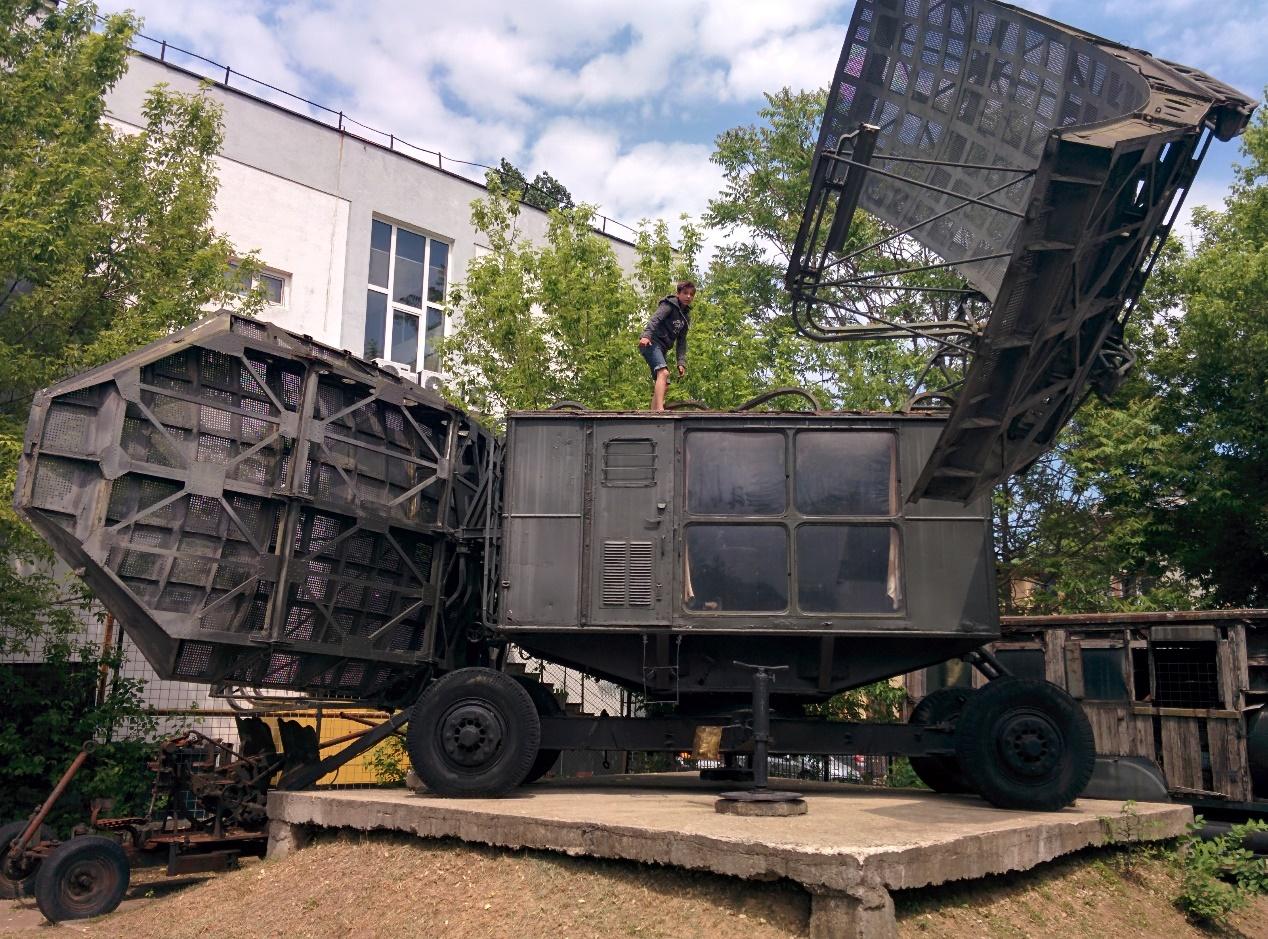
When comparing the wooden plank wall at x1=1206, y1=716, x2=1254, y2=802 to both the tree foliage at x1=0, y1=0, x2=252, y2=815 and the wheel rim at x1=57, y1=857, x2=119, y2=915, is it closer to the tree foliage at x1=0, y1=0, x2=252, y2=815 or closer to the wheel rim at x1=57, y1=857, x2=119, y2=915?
the wheel rim at x1=57, y1=857, x2=119, y2=915

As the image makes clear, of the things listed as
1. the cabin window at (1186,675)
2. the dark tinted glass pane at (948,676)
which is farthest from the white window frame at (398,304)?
the cabin window at (1186,675)

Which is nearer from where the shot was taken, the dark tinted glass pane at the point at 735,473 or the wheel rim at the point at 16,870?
the dark tinted glass pane at the point at 735,473

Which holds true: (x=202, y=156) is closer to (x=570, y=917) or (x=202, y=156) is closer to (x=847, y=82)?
(x=847, y=82)

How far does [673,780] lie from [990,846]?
487cm

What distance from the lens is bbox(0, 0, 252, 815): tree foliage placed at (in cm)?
1145

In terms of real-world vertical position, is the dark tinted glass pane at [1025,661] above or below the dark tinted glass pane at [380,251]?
below

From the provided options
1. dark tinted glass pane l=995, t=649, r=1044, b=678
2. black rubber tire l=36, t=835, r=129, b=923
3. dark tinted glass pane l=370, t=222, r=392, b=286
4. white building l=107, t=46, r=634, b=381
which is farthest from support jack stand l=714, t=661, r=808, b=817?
dark tinted glass pane l=370, t=222, r=392, b=286

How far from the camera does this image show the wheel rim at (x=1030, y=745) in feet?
25.2

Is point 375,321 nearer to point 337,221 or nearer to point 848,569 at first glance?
point 337,221

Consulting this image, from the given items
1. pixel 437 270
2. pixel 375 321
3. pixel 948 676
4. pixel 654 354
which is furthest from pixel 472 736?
pixel 437 270

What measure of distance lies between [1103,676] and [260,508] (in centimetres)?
896

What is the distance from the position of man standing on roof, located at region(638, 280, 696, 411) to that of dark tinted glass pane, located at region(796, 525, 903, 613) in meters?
2.36

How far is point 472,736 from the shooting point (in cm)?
799

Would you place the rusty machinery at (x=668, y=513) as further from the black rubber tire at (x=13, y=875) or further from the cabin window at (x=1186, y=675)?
the cabin window at (x=1186, y=675)
